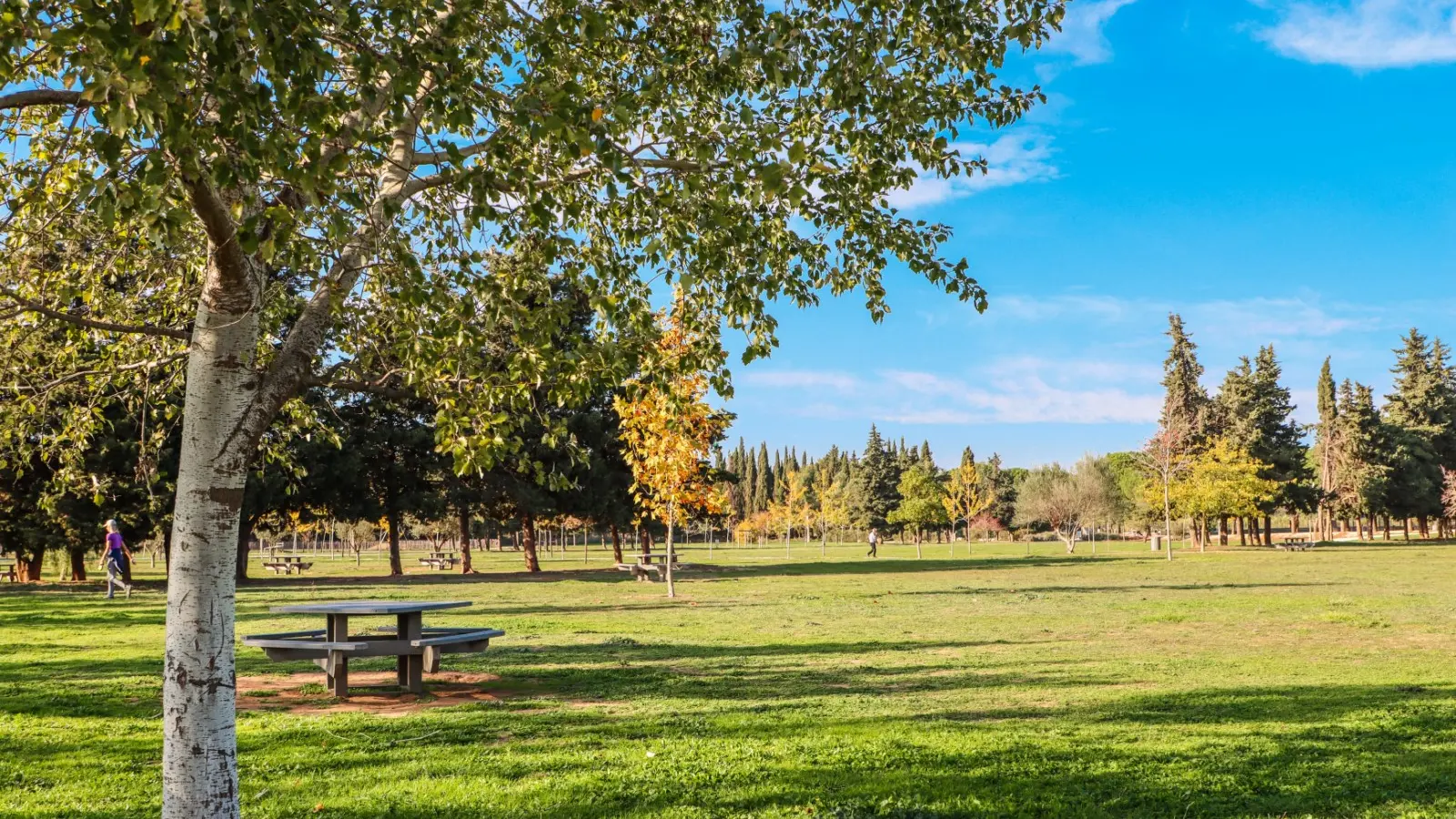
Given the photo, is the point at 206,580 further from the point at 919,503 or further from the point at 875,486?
the point at 875,486

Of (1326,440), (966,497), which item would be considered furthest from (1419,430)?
(966,497)

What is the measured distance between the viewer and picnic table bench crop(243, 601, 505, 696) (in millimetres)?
10148

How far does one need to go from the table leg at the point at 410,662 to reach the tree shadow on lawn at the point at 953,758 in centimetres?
145

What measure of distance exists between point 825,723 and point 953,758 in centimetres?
156

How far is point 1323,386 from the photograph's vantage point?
84062 millimetres

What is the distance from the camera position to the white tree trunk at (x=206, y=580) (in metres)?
4.90

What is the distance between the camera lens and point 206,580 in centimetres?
493

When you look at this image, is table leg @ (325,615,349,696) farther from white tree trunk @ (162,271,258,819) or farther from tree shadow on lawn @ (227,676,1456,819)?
white tree trunk @ (162,271,258,819)

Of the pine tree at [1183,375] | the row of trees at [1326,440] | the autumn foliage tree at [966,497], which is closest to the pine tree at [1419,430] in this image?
the row of trees at [1326,440]

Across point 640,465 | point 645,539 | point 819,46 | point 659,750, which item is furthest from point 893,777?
point 645,539

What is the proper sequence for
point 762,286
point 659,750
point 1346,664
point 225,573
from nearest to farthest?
point 225,573, point 762,286, point 659,750, point 1346,664

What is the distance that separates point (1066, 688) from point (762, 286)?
20.7ft

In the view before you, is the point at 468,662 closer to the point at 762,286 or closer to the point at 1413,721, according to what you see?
the point at 762,286

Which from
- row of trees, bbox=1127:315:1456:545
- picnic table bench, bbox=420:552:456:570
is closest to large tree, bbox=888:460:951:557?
row of trees, bbox=1127:315:1456:545
